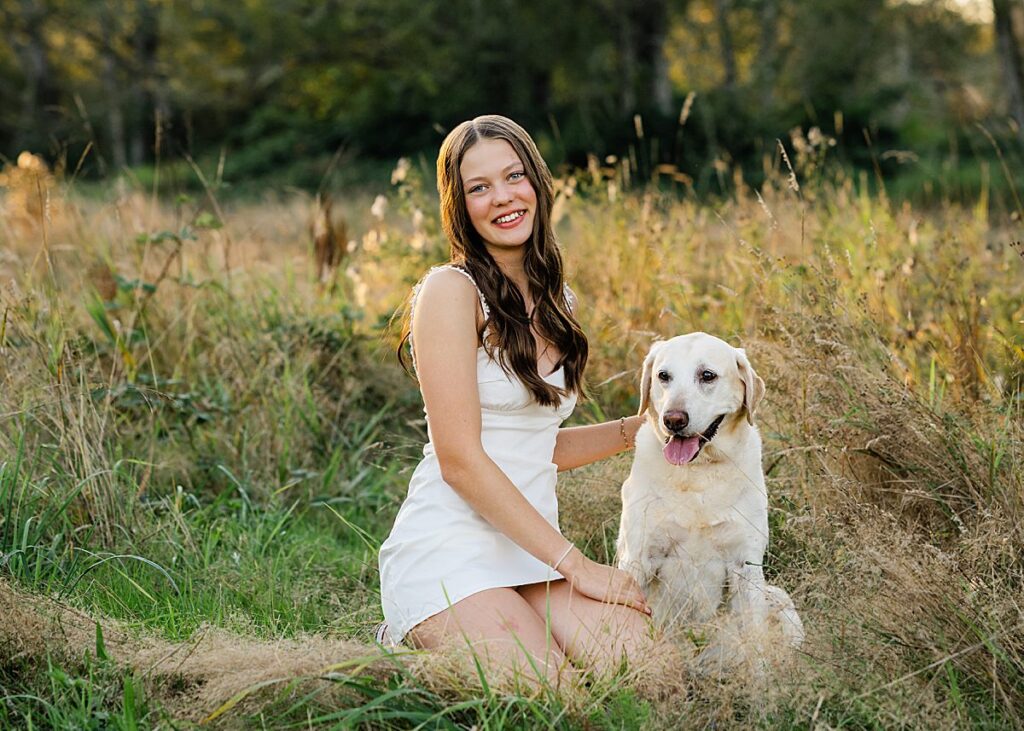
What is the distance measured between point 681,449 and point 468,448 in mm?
681

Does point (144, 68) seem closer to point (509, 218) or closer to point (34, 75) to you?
point (34, 75)

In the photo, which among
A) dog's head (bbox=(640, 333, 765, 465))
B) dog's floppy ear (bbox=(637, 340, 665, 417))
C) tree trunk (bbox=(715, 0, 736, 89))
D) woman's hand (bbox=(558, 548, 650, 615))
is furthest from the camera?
tree trunk (bbox=(715, 0, 736, 89))

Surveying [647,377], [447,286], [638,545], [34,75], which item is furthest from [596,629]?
[34,75]

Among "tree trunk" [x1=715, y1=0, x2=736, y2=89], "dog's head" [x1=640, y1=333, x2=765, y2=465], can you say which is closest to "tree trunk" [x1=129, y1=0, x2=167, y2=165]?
"tree trunk" [x1=715, y1=0, x2=736, y2=89]

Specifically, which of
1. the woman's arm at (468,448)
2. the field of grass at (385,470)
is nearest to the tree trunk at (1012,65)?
the field of grass at (385,470)

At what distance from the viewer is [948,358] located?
4.26 metres

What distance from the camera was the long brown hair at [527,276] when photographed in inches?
122

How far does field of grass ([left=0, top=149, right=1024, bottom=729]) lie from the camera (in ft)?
8.29

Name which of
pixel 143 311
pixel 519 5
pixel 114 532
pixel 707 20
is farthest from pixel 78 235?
pixel 707 20

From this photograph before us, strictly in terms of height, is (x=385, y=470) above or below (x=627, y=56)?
below

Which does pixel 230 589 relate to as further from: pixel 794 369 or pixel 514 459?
pixel 794 369

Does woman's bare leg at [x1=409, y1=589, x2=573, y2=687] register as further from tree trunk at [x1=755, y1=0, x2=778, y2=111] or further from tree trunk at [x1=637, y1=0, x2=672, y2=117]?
tree trunk at [x1=755, y1=0, x2=778, y2=111]

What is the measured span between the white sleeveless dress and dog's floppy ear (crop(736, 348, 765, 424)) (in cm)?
59

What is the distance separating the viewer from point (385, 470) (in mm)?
4633
